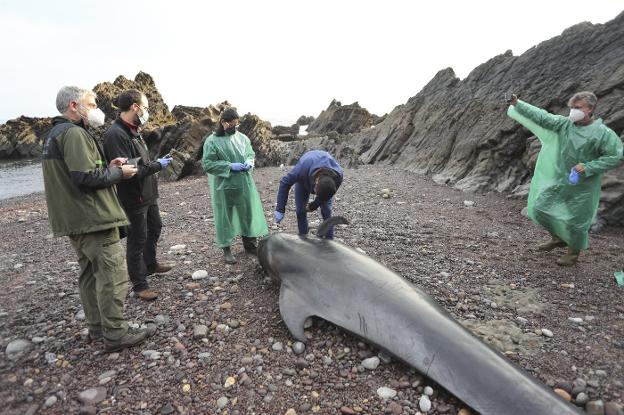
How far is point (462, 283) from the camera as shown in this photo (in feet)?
17.6

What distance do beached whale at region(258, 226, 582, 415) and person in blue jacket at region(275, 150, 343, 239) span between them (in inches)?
24.4

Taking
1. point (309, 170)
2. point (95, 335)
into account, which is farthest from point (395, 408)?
point (95, 335)

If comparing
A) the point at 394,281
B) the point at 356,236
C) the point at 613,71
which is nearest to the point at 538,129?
the point at 356,236

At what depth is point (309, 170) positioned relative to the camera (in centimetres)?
510

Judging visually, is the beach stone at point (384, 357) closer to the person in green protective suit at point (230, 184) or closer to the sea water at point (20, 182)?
the person in green protective suit at point (230, 184)

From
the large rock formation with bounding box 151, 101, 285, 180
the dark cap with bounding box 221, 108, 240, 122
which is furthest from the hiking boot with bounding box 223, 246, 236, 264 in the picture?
the large rock formation with bounding box 151, 101, 285, 180

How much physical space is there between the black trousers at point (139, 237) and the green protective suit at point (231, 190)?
101 cm

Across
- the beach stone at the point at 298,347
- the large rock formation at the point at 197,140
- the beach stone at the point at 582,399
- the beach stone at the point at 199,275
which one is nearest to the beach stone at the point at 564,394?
the beach stone at the point at 582,399

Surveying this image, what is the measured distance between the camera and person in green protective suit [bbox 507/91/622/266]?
5500mm

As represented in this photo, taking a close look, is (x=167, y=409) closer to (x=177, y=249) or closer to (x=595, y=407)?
(x=595, y=407)

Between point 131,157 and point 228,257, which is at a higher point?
point 131,157

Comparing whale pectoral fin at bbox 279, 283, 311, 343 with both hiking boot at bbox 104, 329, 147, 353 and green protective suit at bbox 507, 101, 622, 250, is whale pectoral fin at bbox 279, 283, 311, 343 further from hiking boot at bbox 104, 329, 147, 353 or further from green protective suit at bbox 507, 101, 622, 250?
green protective suit at bbox 507, 101, 622, 250

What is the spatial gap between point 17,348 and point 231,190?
10.7 ft

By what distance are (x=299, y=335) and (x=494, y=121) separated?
1242 cm
